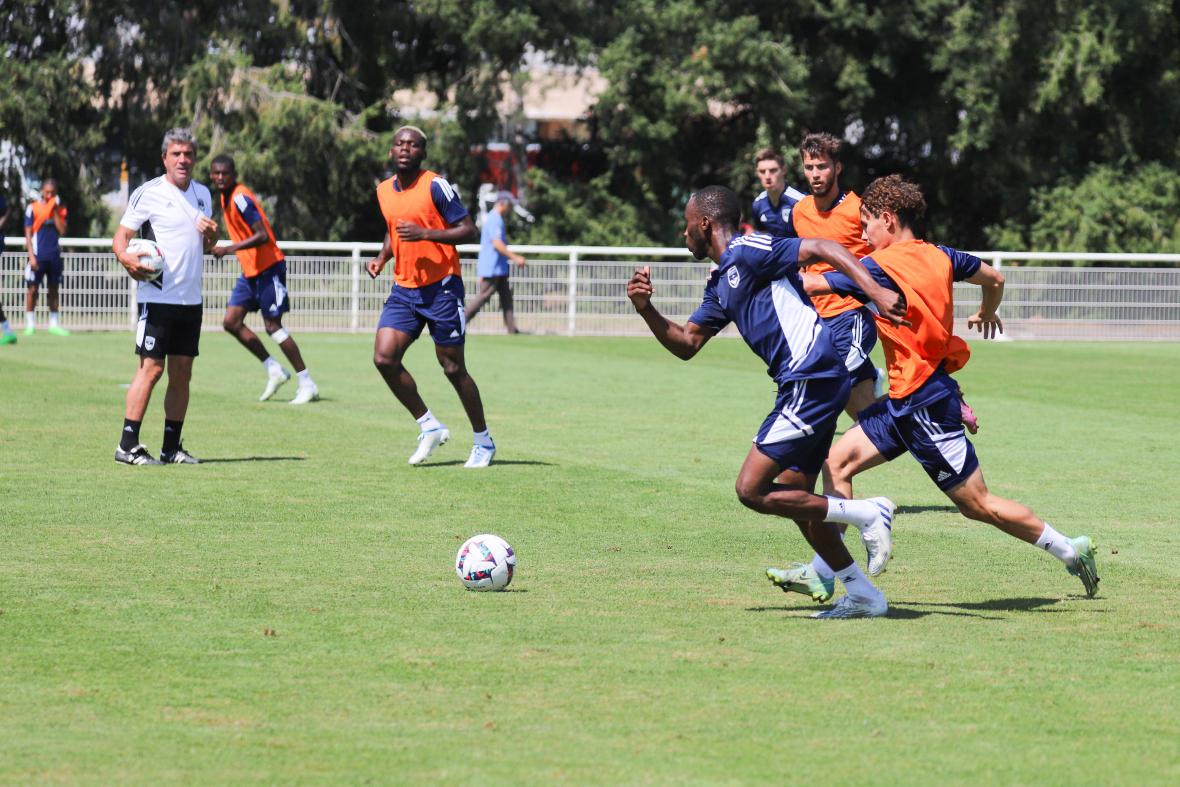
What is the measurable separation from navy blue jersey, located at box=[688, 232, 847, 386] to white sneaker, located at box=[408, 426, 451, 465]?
5356 mm

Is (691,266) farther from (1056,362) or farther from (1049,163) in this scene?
(1049,163)

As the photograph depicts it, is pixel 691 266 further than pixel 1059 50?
No

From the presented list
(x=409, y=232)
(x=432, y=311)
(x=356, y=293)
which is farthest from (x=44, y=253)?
(x=409, y=232)

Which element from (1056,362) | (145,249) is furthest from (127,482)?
(1056,362)

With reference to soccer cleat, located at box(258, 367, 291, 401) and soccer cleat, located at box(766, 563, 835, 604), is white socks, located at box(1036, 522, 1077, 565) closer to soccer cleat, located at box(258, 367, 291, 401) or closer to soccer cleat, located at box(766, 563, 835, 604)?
soccer cleat, located at box(766, 563, 835, 604)

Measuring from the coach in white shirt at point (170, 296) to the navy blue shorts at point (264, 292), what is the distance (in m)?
4.91

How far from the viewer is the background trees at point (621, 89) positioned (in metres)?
34.3

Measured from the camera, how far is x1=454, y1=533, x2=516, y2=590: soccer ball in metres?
7.38

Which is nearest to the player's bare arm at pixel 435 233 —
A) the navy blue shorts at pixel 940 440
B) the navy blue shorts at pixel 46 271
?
the navy blue shorts at pixel 940 440

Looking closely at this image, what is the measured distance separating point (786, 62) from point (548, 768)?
31109 millimetres

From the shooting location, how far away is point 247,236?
1641cm

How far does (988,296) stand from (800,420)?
5.26 feet

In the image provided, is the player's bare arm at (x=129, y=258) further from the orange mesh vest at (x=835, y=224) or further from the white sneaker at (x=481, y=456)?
the orange mesh vest at (x=835, y=224)

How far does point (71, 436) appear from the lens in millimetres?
13367
